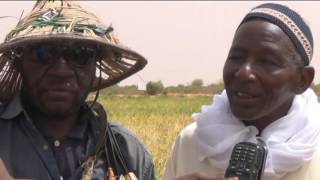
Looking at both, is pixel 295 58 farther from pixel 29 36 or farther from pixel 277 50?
pixel 29 36

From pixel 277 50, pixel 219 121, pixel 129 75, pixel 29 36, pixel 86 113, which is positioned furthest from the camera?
pixel 129 75

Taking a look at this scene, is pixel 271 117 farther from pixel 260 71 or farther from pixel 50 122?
pixel 50 122

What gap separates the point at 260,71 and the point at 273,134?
0.28 meters

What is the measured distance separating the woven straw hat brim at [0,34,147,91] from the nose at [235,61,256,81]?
0.82 m

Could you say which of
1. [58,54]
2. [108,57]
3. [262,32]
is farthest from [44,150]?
[262,32]

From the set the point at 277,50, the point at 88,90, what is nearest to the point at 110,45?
the point at 88,90

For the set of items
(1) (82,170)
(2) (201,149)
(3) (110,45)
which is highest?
(3) (110,45)

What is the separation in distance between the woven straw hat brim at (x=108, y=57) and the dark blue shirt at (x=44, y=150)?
1.06 ft

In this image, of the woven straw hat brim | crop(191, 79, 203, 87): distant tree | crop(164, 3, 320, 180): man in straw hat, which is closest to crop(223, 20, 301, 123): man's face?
crop(164, 3, 320, 180): man in straw hat

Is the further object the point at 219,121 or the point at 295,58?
the point at 219,121

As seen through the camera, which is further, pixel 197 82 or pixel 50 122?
pixel 197 82

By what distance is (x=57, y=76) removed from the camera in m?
2.86

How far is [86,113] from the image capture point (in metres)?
3.16

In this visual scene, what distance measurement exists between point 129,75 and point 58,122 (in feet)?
2.15
